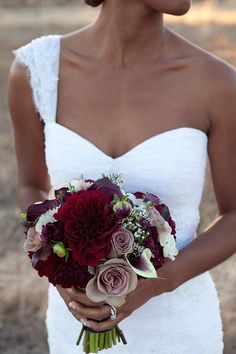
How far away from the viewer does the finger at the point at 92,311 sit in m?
2.70

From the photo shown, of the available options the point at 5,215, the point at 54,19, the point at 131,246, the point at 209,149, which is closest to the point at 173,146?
the point at 209,149

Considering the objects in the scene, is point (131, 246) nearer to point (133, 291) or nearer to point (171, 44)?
point (133, 291)

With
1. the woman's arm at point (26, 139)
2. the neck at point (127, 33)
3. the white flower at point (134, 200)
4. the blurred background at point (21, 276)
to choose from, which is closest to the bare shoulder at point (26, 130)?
the woman's arm at point (26, 139)

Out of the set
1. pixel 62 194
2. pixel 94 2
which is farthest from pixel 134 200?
pixel 94 2

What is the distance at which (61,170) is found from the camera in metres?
3.11

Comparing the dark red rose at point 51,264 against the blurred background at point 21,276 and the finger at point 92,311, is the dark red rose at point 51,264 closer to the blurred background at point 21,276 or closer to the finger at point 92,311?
the finger at point 92,311

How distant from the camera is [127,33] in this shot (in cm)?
313

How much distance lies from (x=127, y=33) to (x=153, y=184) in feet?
1.88

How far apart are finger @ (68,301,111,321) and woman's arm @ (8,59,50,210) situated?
64 centimetres

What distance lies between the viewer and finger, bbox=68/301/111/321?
8.85 feet

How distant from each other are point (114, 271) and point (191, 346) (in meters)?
0.79

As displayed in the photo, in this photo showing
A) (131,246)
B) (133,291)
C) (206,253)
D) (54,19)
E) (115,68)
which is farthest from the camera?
(54,19)

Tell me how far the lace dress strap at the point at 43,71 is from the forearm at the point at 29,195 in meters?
0.30

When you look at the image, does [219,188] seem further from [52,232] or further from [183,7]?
[52,232]
